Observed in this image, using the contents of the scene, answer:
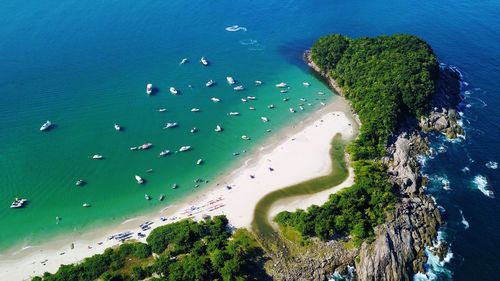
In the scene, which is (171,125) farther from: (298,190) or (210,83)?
(298,190)

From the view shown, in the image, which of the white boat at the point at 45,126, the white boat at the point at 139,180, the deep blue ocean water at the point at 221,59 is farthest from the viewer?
the white boat at the point at 45,126

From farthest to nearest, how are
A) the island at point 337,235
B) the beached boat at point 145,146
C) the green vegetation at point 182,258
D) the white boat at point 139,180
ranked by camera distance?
the beached boat at point 145,146 → the white boat at point 139,180 → the island at point 337,235 → the green vegetation at point 182,258

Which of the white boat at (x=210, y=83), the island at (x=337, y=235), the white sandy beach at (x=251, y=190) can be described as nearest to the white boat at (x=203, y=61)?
the white boat at (x=210, y=83)

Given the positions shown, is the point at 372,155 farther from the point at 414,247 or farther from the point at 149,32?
the point at 149,32

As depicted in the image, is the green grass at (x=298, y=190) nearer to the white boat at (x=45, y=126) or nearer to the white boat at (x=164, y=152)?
the white boat at (x=164, y=152)

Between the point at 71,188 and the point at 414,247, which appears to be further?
the point at 71,188

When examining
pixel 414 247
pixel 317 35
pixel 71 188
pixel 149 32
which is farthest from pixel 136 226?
pixel 317 35

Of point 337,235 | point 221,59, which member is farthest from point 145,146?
point 337,235
